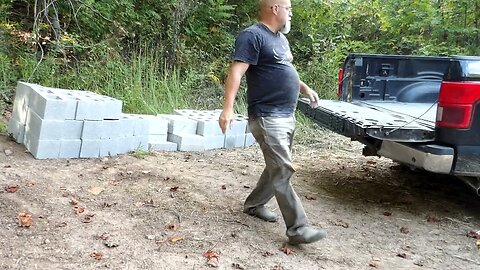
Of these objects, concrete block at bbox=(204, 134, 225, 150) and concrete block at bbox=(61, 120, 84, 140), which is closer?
concrete block at bbox=(61, 120, 84, 140)

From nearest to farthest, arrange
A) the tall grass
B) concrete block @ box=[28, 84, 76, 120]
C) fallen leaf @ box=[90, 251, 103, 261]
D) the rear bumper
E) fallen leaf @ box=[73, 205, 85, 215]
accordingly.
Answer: fallen leaf @ box=[90, 251, 103, 261], fallen leaf @ box=[73, 205, 85, 215], the rear bumper, concrete block @ box=[28, 84, 76, 120], the tall grass

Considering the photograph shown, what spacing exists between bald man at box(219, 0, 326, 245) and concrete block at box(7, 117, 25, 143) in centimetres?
259

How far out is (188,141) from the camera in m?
6.24

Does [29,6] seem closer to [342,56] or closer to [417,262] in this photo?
[342,56]

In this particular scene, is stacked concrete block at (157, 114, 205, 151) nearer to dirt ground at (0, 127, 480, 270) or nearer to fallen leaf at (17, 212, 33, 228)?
dirt ground at (0, 127, 480, 270)

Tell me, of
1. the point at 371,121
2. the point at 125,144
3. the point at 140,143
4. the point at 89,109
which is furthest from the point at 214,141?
the point at 371,121

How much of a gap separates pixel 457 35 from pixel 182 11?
5.57m

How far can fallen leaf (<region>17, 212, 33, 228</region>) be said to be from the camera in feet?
12.1

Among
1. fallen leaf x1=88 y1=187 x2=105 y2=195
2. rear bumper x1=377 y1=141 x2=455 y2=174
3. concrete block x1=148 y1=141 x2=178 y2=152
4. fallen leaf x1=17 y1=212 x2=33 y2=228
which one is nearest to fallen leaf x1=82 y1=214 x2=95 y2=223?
fallen leaf x1=17 y1=212 x2=33 y2=228

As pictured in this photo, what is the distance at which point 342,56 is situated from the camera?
417 inches

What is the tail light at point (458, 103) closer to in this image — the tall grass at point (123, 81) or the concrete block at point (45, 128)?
the concrete block at point (45, 128)

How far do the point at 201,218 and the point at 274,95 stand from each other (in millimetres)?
1102

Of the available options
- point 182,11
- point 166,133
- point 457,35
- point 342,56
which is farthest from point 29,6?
point 457,35

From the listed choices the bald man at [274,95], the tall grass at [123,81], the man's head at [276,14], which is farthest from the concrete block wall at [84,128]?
the man's head at [276,14]
